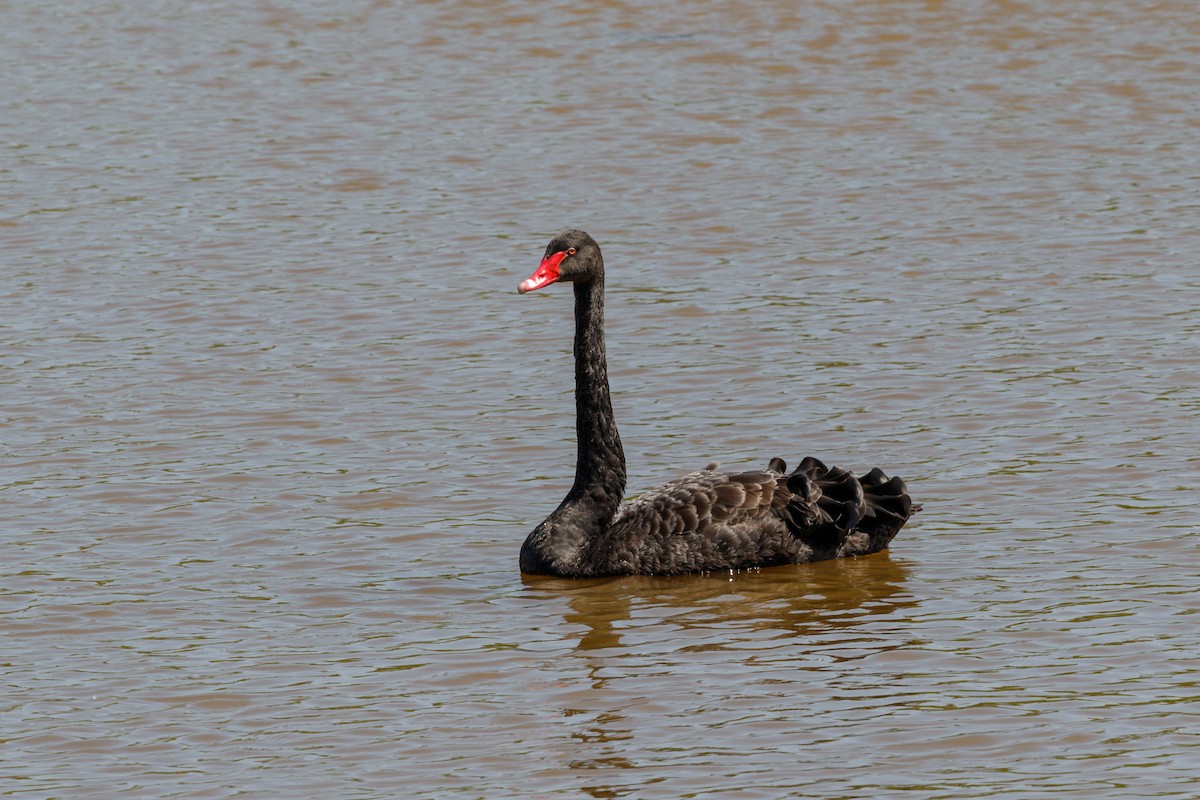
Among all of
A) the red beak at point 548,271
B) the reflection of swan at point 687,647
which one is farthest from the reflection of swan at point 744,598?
the red beak at point 548,271

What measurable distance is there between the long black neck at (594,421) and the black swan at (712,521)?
0.03 metres

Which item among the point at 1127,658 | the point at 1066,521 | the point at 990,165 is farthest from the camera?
the point at 990,165

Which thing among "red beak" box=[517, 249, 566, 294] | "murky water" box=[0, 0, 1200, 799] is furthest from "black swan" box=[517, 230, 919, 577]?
"murky water" box=[0, 0, 1200, 799]

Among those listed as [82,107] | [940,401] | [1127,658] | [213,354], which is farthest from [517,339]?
[82,107]

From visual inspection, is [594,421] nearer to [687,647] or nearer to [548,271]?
[548,271]

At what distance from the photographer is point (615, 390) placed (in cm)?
1241

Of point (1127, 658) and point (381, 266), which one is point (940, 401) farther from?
point (381, 266)

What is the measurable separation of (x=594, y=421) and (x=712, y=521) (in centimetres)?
84

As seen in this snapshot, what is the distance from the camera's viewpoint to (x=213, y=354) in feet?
43.4

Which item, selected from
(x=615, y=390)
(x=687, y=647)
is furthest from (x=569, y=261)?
(x=615, y=390)

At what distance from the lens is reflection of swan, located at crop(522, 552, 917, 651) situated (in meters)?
8.73

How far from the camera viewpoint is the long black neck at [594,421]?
9883 mm

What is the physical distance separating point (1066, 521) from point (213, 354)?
19.3 ft

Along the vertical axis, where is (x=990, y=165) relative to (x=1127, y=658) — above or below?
above
